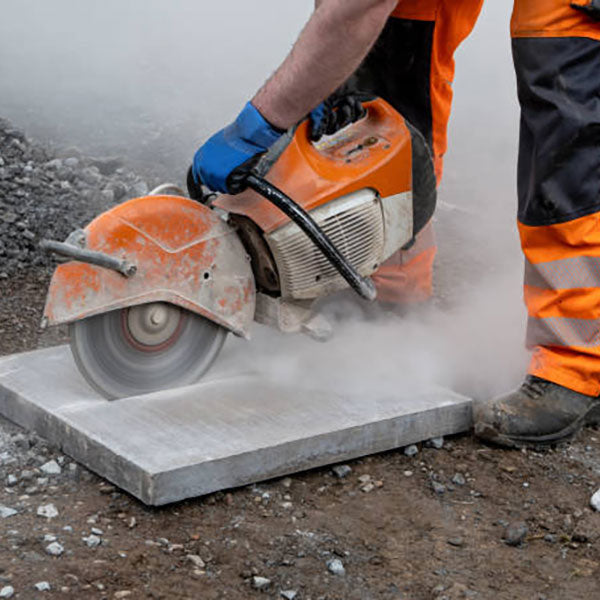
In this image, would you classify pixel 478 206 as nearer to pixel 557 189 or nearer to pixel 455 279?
pixel 455 279

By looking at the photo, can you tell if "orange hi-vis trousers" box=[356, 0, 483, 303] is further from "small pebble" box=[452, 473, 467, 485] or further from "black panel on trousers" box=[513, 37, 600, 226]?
"small pebble" box=[452, 473, 467, 485]

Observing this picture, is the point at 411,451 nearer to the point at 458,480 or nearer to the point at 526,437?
the point at 458,480

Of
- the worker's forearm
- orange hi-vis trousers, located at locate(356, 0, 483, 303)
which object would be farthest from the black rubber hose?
orange hi-vis trousers, located at locate(356, 0, 483, 303)

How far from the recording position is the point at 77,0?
27.8 ft

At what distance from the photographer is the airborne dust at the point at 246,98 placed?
131 inches

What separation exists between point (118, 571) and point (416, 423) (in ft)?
3.41

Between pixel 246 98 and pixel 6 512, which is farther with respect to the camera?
pixel 246 98

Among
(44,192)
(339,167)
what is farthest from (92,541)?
(44,192)

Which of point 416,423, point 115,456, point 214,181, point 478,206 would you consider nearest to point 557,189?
point 416,423

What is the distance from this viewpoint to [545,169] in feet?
9.55

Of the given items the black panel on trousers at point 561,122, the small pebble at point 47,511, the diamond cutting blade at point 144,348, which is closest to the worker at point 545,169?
the black panel on trousers at point 561,122

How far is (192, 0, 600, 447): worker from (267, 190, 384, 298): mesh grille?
225mm

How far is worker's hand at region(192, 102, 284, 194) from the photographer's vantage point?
8.64 ft

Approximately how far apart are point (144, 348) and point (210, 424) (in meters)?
0.32
